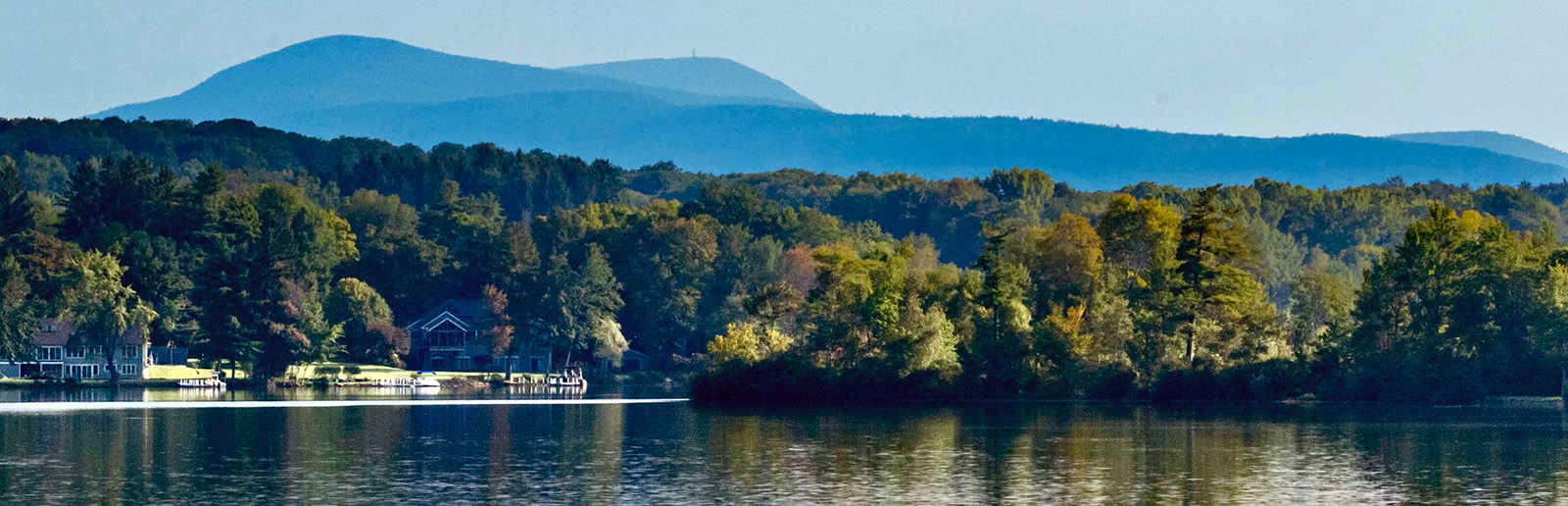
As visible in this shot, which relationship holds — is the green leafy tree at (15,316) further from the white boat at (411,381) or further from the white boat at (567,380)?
the white boat at (567,380)

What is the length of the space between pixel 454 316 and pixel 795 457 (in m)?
99.7

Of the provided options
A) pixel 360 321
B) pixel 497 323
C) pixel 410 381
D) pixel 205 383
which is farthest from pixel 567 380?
pixel 205 383

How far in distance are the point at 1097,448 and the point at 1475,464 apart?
10768 millimetres

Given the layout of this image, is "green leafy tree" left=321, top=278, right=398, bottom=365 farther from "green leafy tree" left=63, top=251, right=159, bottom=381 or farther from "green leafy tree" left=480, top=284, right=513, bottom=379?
"green leafy tree" left=63, top=251, right=159, bottom=381

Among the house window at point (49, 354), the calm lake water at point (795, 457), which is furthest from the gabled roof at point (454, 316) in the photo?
the calm lake water at point (795, 457)

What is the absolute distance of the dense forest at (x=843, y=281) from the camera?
8331 centimetres

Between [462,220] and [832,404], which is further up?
[462,220]

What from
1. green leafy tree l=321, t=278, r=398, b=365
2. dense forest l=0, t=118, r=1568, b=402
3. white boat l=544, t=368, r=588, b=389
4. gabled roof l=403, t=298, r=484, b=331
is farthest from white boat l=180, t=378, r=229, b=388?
gabled roof l=403, t=298, r=484, b=331

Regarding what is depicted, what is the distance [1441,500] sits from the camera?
3734 centimetres

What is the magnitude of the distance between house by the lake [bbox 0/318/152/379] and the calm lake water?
51.0m

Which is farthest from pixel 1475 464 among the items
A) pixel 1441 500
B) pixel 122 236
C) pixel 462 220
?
pixel 462 220

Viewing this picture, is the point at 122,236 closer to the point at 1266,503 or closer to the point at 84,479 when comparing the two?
the point at 84,479

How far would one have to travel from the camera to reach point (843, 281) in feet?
294

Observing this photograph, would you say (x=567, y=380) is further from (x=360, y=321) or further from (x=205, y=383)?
(x=205, y=383)
